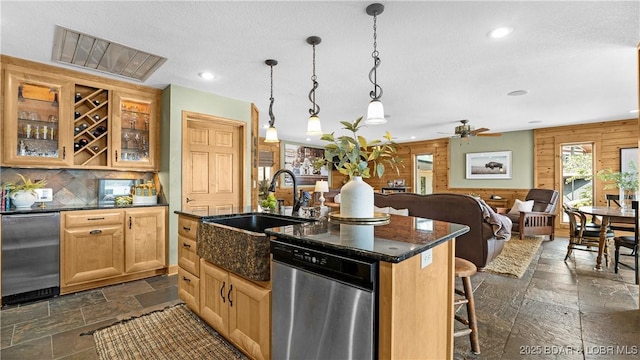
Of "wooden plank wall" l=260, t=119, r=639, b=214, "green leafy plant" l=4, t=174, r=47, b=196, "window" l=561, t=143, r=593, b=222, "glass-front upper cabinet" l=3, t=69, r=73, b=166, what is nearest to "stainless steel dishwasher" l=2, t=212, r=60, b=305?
"green leafy plant" l=4, t=174, r=47, b=196

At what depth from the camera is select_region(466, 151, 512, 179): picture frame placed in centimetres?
702

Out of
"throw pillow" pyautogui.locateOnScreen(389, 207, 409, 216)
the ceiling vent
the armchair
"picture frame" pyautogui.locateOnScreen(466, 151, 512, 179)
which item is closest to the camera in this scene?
the ceiling vent

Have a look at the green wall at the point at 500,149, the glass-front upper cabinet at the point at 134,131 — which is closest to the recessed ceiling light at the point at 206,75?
the glass-front upper cabinet at the point at 134,131

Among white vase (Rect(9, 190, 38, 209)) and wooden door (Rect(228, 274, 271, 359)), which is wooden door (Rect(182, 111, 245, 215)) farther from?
wooden door (Rect(228, 274, 271, 359))

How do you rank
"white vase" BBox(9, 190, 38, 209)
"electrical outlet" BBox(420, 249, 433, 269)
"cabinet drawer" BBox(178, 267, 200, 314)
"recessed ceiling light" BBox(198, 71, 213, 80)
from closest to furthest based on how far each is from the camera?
"electrical outlet" BBox(420, 249, 433, 269)
"cabinet drawer" BBox(178, 267, 200, 314)
"white vase" BBox(9, 190, 38, 209)
"recessed ceiling light" BBox(198, 71, 213, 80)

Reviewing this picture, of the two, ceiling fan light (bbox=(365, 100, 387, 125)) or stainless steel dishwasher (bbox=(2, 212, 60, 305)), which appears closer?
ceiling fan light (bbox=(365, 100, 387, 125))

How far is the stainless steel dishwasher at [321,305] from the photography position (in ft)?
3.57

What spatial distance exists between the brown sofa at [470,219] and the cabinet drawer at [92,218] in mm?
3534

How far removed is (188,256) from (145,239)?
146 cm

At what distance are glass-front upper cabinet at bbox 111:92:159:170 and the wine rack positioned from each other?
11 centimetres

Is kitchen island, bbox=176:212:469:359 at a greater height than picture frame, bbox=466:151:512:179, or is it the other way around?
picture frame, bbox=466:151:512:179

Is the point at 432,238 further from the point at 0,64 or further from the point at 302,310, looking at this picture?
the point at 0,64

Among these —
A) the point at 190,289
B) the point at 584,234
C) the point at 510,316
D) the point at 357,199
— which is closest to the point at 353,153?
the point at 357,199

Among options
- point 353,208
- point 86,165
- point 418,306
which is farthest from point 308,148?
point 418,306
